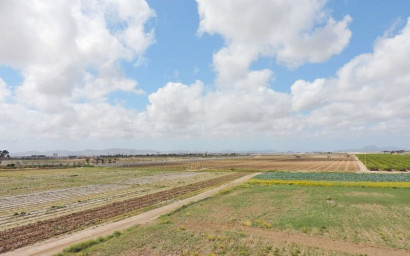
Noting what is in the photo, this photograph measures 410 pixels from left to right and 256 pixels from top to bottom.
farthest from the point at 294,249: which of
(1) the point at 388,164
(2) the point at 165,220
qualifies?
(1) the point at 388,164

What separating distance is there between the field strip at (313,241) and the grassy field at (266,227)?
0.09 meters

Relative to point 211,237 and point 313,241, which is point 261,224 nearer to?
point 313,241

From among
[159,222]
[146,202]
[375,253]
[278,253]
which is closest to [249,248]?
[278,253]

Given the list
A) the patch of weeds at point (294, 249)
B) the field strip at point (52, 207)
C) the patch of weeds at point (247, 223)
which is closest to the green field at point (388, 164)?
the field strip at point (52, 207)

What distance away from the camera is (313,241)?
21.3 meters

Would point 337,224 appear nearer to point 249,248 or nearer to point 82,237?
point 249,248

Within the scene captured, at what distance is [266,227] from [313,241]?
4.63 meters

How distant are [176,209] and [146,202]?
6.73m

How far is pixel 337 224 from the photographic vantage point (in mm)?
25828

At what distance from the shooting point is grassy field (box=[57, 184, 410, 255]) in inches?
787

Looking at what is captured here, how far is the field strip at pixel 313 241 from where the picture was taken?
19233mm

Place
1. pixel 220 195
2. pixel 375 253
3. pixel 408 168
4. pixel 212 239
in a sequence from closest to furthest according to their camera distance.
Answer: pixel 375 253 < pixel 212 239 < pixel 220 195 < pixel 408 168

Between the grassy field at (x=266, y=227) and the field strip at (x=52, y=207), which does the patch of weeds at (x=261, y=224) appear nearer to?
the grassy field at (x=266, y=227)

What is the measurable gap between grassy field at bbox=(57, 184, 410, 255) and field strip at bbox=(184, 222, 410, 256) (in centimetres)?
9
